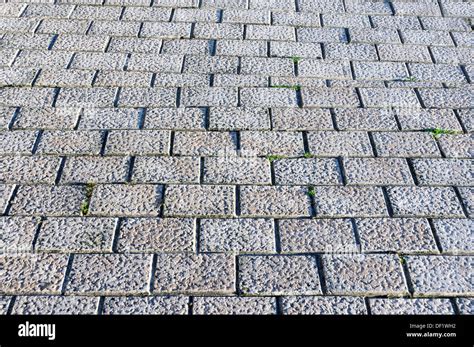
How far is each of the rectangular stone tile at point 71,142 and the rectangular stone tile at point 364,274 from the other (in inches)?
63.6

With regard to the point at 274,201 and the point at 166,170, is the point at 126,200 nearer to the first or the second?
the point at 166,170

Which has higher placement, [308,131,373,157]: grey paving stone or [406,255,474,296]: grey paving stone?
[308,131,373,157]: grey paving stone

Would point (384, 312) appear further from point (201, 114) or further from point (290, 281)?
point (201, 114)

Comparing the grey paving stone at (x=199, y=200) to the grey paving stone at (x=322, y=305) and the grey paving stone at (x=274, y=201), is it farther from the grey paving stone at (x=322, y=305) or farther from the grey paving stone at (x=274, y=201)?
the grey paving stone at (x=322, y=305)

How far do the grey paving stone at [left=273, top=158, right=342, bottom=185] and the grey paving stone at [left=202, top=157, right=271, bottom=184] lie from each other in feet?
0.26

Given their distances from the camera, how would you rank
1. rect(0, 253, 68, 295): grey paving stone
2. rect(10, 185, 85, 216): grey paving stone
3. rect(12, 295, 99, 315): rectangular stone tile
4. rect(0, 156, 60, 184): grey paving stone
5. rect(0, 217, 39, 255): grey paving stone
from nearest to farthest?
1. rect(12, 295, 99, 315): rectangular stone tile
2. rect(0, 253, 68, 295): grey paving stone
3. rect(0, 217, 39, 255): grey paving stone
4. rect(10, 185, 85, 216): grey paving stone
5. rect(0, 156, 60, 184): grey paving stone

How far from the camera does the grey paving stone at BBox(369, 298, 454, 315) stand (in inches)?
114

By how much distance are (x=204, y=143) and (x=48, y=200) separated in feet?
3.30

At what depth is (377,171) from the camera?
370 centimetres

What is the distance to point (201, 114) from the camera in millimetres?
4113

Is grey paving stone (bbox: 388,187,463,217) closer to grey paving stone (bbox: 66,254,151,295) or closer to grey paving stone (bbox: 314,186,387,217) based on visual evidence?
grey paving stone (bbox: 314,186,387,217)

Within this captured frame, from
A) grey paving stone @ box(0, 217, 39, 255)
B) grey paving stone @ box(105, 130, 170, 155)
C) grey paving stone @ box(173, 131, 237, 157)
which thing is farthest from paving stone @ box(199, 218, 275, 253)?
grey paving stone @ box(0, 217, 39, 255)

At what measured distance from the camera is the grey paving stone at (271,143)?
381 cm
